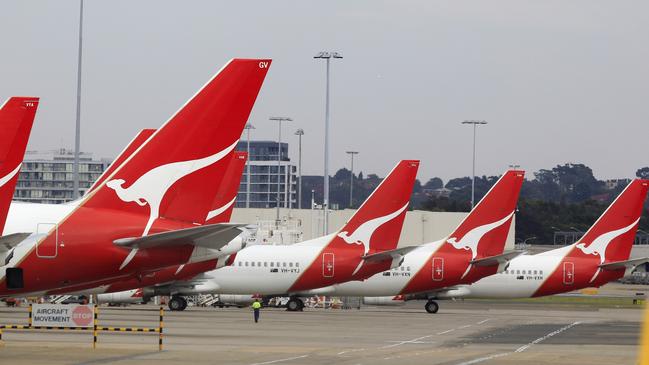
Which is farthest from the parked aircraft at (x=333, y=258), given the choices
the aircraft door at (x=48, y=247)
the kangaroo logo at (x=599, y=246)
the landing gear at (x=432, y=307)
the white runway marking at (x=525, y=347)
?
the aircraft door at (x=48, y=247)

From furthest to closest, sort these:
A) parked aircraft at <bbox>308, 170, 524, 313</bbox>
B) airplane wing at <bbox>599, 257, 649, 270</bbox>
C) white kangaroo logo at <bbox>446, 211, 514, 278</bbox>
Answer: airplane wing at <bbox>599, 257, 649, 270</bbox>, white kangaroo logo at <bbox>446, 211, 514, 278</bbox>, parked aircraft at <bbox>308, 170, 524, 313</bbox>

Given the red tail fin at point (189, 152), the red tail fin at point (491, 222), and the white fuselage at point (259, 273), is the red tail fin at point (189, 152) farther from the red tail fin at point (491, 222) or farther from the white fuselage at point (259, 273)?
the red tail fin at point (491, 222)

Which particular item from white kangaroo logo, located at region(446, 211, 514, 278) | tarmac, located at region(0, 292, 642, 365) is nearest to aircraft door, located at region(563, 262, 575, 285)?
tarmac, located at region(0, 292, 642, 365)

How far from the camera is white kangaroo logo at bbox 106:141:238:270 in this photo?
102 ft

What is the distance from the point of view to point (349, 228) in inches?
2616

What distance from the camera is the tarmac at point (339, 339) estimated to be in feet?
120

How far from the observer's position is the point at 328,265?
218 ft

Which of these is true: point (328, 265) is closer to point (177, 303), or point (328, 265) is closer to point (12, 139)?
point (177, 303)

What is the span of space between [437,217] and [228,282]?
59462 millimetres

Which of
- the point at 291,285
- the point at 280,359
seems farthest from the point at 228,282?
the point at 280,359

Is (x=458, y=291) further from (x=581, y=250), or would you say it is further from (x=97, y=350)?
(x=97, y=350)

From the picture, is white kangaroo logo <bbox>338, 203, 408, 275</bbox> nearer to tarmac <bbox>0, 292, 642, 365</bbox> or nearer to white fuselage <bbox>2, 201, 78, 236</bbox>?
tarmac <bbox>0, 292, 642, 365</bbox>

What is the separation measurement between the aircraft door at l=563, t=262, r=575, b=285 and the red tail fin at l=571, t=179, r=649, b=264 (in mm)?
1093

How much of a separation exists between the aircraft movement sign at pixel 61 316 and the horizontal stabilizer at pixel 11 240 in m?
7.99
